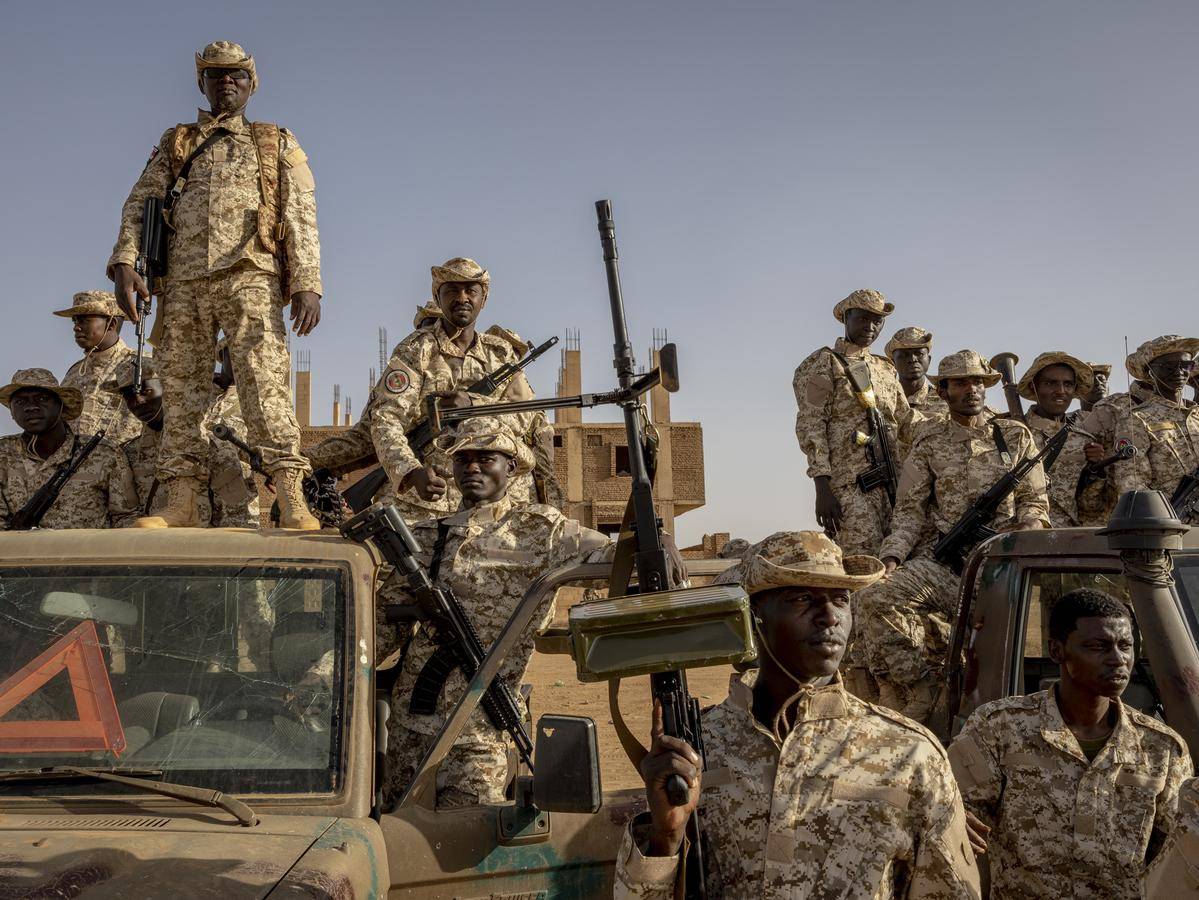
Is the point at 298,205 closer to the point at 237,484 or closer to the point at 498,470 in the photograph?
the point at 237,484

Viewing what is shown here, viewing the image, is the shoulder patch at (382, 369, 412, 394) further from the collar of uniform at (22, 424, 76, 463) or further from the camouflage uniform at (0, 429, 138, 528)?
the collar of uniform at (22, 424, 76, 463)

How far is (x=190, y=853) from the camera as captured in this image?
236cm

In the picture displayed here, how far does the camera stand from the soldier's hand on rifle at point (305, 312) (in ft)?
18.5

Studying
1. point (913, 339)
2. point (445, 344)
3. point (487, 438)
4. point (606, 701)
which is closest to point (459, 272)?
point (445, 344)

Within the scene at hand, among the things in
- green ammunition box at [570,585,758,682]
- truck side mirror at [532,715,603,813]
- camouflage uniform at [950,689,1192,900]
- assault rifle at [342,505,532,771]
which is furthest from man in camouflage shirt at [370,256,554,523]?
green ammunition box at [570,585,758,682]

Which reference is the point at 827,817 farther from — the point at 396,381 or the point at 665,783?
the point at 396,381

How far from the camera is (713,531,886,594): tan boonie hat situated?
250cm

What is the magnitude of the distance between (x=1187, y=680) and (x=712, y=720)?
58.0 inches

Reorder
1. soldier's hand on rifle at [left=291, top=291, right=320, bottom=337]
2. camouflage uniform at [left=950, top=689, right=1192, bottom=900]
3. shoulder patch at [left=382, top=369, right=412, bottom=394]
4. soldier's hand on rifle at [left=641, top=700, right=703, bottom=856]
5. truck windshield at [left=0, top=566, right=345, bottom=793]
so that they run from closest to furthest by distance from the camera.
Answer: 1. soldier's hand on rifle at [left=641, top=700, right=703, bottom=856]
2. truck windshield at [left=0, top=566, right=345, bottom=793]
3. camouflage uniform at [left=950, top=689, right=1192, bottom=900]
4. soldier's hand on rifle at [left=291, top=291, right=320, bottom=337]
5. shoulder patch at [left=382, top=369, right=412, bottom=394]

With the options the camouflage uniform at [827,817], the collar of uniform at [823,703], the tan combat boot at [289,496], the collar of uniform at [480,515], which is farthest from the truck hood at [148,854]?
the tan combat boot at [289,496]

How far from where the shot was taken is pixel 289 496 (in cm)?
532

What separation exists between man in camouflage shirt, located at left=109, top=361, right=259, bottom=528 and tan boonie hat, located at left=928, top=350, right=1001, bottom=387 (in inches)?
147

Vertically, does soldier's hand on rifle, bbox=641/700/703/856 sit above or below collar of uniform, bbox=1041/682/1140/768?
above

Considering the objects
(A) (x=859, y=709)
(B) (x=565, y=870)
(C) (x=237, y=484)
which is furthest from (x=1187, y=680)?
(C) (x=237, y=484)
